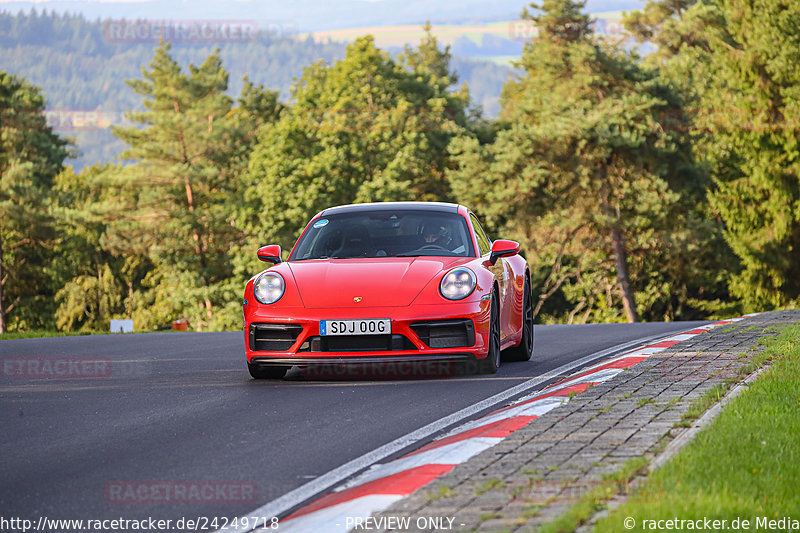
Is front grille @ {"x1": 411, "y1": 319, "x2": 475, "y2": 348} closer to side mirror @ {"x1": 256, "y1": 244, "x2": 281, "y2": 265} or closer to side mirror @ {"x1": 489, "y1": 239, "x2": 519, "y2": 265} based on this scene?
side mirror @ {"x1": 489, "y1": 239, "x2": 519, "y2": 265}

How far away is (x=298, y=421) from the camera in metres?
6.83

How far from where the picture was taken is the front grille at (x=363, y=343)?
27.6 ft

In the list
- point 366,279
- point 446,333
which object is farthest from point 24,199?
point 446,333

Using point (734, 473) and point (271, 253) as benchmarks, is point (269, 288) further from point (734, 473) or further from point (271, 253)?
point (734, 473)

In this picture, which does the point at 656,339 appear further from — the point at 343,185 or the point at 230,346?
the point at 343,185

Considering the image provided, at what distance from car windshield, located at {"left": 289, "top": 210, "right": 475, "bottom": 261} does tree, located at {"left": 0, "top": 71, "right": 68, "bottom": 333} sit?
5247 centimetres

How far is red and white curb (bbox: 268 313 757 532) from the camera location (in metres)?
4.31

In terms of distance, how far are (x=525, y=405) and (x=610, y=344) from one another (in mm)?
5508

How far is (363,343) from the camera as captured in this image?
8.43 meters

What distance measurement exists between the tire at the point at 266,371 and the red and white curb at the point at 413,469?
91.6 inches

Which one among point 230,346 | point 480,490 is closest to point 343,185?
point 230,346

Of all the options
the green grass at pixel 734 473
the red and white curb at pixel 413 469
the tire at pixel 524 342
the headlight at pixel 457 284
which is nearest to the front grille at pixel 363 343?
the headlight at pixel 457 284

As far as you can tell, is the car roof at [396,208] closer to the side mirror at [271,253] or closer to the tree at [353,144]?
the side mirror at [271,253]

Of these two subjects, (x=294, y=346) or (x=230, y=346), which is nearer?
(x=294, y=346)
